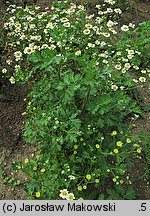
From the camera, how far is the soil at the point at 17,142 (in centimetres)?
251

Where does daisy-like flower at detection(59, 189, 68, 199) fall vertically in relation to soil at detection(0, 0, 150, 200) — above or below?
above

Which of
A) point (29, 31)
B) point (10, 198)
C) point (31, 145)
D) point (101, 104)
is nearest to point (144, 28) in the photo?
point (29, 31)

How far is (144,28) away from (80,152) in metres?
1.59

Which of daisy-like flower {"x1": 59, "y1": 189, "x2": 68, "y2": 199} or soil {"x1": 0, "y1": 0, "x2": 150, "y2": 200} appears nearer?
daisy-like flower {"x1": 59, "y1": 189, "x2": 68, "y2": 199}

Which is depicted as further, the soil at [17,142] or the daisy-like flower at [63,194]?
the soil at [17,142]

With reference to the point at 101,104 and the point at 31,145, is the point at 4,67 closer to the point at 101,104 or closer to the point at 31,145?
the point at 31,145

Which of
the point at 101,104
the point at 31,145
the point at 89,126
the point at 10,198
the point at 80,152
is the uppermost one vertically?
the point at 101,104

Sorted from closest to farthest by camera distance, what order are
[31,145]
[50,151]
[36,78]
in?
[50,151] → [31,145] → [36,78]

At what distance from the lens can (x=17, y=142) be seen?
9.14ft

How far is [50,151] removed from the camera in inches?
90.2

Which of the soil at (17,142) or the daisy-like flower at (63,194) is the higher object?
the daisy-like flower at (63,194)

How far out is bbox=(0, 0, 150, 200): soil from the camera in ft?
8.24

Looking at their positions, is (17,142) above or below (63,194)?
below

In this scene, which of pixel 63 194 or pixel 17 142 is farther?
pixel 17 142
